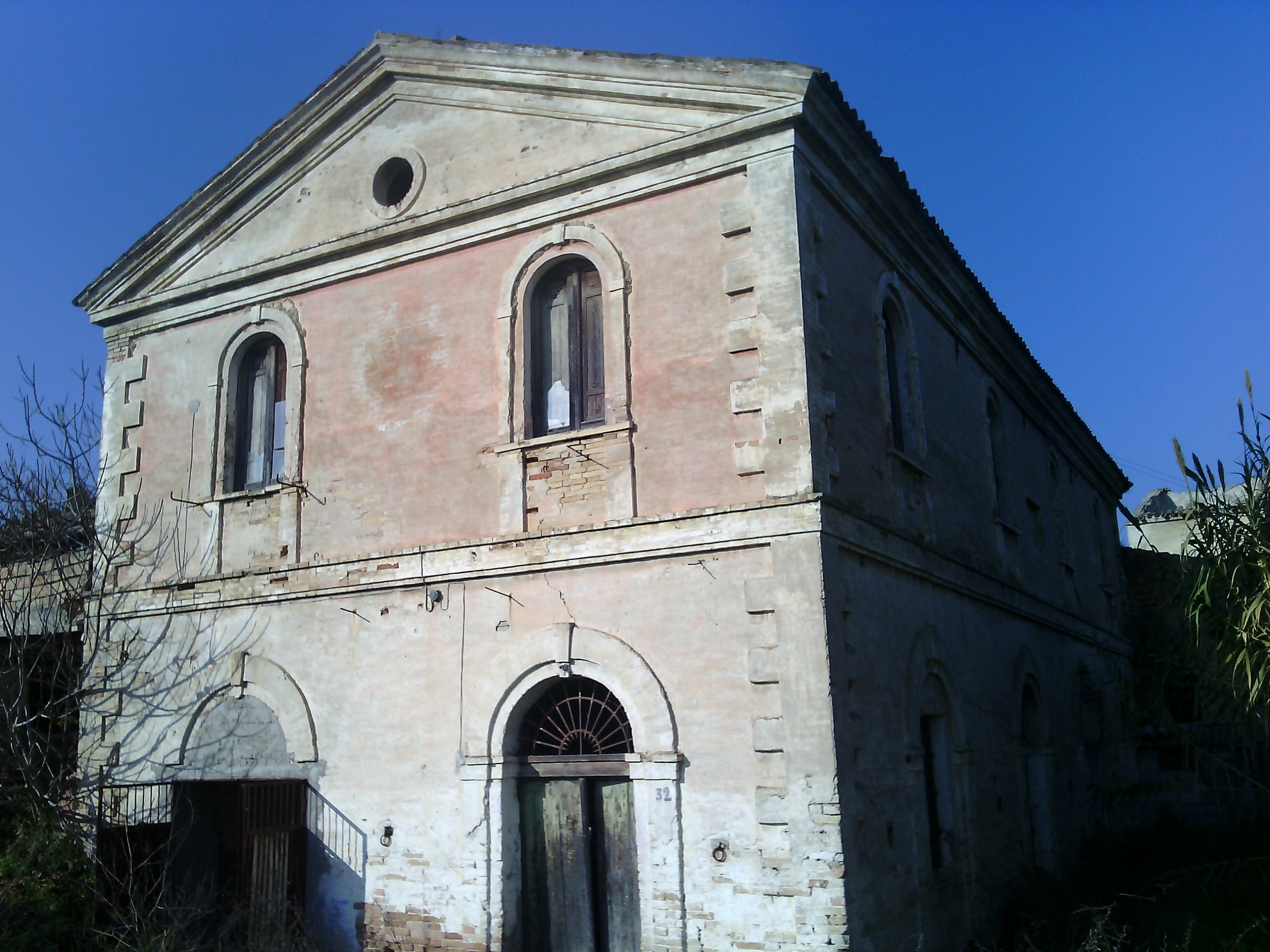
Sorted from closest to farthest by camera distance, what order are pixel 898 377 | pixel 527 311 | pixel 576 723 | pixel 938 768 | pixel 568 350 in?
pixel 576 723 → pixel 568 350 → pixel 527 311 → pixel 938 768 → pixel 898 377

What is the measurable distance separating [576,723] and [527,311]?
383 centimetres

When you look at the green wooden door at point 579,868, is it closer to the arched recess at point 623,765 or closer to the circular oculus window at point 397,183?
the arched recess at point 623,765

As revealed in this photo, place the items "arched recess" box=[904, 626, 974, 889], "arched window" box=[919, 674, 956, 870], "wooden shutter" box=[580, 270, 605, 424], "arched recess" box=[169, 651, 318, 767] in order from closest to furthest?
"arched recess" box=[904, 626, 974, 889]
"wooden shutter" box=[580, 270, 605, 424]
"arched window" box=[919, 674, 956, 870]
"arched recess" box=[169, 651, 318, 767]

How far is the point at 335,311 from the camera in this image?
11242mm

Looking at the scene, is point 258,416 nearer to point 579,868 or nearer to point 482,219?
point 482,219

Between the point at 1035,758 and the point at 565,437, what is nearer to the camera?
the point at 565,437

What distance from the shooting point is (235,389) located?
11750 mm

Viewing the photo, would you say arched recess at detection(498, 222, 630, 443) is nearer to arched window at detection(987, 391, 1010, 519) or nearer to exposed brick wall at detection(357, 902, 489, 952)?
exposed brick wall at detection(357, 902, 489, 952)

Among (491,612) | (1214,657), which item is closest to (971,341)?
(1214,657)

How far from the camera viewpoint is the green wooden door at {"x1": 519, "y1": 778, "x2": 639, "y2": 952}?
8.60 m

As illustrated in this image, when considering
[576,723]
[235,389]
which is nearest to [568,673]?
[576,723]

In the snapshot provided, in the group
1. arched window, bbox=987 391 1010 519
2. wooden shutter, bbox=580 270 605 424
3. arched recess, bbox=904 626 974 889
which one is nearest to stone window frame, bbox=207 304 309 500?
wooden shutter, bbox=580 270 605 424

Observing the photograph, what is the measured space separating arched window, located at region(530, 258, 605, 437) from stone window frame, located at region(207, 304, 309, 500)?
2.80 metres

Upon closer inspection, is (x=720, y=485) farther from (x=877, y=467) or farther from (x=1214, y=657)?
(x=1214, y=657)
